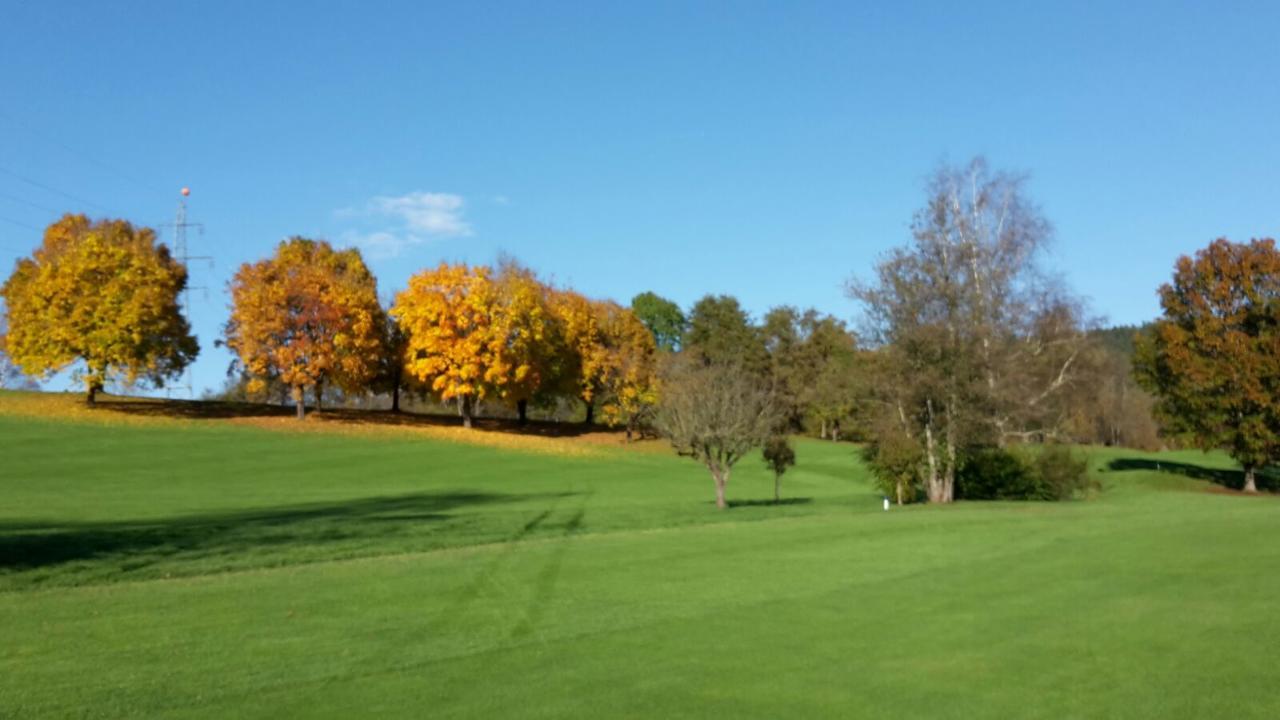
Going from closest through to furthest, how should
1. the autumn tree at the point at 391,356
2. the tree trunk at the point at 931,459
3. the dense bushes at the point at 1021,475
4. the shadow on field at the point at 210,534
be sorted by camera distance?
1. the shadow on field at the point at 210,534
2. the tree trunk at the point at 931,459
3. the dense bushes at the point at 1021,475
4. the autumn tree at the point at 391,356

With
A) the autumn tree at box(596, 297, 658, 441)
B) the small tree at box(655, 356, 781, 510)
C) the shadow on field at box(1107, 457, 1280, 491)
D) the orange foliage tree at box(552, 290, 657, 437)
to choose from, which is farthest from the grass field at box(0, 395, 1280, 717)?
the orange foliage tree at box(552, 290, 657, 437)

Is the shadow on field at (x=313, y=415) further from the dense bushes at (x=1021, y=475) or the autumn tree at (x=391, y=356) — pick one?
the dense bushes at (x=1021, y=475)

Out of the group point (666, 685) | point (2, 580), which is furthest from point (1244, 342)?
point (2, 580)

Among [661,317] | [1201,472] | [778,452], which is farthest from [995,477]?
[661,317]

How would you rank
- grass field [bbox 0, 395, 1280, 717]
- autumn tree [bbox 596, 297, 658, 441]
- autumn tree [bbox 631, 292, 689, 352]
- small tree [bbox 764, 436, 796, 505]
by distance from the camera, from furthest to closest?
1. autumn tree [bbox 631, 292, 689, 352]
2. autumn tree [bbox 596, 297, 658, 441]
3. small tree [bbox 764, 436, 796, 505]
4. grass field [bbox 0, 395, 1280, 717]

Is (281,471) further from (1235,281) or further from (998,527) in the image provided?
(1235,281)

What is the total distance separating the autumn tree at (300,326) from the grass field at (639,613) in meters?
32.5

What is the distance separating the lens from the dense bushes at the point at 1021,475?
43.1m

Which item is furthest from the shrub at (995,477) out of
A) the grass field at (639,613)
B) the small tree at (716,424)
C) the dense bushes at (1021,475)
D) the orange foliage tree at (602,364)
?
the orange foliage tree at (602,364)

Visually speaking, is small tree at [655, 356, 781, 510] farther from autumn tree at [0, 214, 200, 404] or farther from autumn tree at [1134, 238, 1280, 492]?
autumn tree at [0, 214, 200, 404]

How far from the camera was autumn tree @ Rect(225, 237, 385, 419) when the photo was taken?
63562mm

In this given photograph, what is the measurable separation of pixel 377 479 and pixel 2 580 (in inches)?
1241

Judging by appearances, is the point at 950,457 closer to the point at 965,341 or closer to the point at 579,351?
the point at 965,341

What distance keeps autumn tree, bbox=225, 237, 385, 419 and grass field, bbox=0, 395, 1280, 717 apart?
3245 centimetres
